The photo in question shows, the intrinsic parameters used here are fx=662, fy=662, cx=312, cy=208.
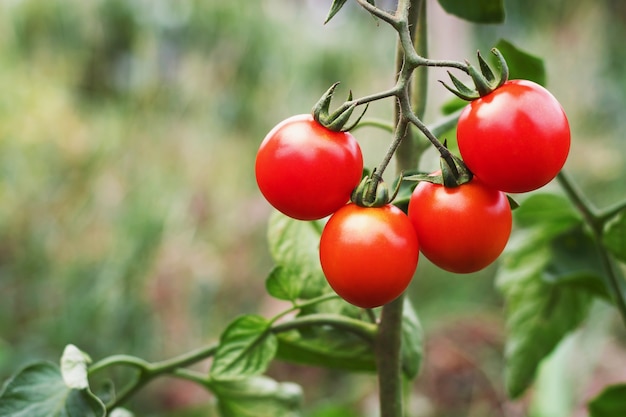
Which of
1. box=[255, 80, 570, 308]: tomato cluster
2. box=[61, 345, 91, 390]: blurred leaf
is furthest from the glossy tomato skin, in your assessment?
box=[61, 345, 91, 390]: blurred leaf

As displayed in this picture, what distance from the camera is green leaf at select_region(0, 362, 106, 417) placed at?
378 mm

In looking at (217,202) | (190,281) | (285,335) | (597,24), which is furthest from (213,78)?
(285,335)

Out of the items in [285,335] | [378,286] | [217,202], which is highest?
[378,286]

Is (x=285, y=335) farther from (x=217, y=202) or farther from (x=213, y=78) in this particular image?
(x=213, y=78)

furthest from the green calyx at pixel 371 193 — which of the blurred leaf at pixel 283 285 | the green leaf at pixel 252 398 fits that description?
the green leaf at pixel 252 398

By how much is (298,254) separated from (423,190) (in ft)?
0.51

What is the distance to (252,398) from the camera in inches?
19.5

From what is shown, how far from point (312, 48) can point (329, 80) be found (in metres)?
0.23

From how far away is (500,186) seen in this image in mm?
292

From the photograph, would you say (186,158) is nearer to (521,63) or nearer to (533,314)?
(533,314)

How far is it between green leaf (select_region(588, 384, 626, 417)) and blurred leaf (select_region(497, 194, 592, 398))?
0.17ft

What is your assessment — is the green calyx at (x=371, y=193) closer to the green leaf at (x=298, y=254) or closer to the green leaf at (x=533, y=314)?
the green leaf at (x=298, y=254)

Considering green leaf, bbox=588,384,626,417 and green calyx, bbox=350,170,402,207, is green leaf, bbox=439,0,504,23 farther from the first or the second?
green leaf, bbox=588,384,626,417

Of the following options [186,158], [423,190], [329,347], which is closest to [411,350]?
[329,347]
